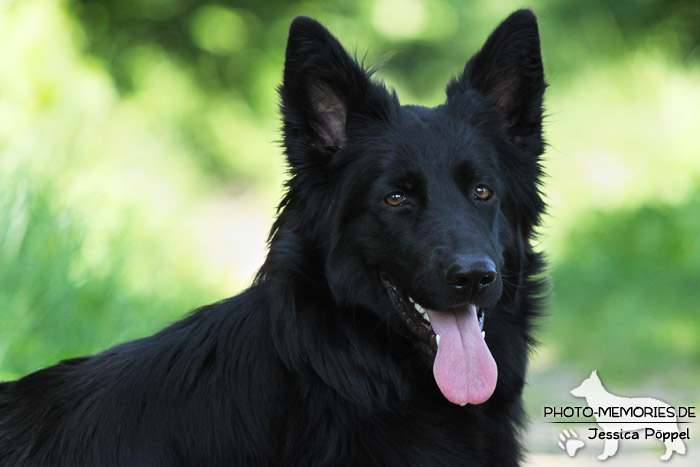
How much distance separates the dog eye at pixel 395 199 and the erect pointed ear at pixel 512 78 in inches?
26.0

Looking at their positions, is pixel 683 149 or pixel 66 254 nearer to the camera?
pixel 66 254

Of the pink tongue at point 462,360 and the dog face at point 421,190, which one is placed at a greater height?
the dog face at point 421,190

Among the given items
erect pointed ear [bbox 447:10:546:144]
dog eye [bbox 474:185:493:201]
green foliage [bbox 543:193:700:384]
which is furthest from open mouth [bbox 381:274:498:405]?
green foliage [bbox 543:193:700:384]

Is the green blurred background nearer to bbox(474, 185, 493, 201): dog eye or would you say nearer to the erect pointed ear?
the erect pointed ear

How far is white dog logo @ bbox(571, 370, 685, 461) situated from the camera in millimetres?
5508

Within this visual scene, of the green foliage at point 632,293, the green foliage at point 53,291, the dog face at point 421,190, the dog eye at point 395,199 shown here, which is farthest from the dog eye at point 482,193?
the green foliage at point 632,293

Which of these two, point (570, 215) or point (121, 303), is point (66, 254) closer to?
point (121, 303)

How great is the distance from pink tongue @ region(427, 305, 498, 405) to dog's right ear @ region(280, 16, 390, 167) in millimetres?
924

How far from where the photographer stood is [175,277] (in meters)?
8.59

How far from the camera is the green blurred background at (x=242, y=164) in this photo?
22.5ft

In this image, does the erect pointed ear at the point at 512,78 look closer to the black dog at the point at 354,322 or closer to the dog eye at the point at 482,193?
the black dog at the point at 354,322

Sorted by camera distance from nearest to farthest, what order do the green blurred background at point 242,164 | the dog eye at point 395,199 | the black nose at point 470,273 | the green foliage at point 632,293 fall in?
the black nose at point 470,273 < the dog eye at point 395,199 < the green blurred background at point 242,164 < the green foliage at point 632,293

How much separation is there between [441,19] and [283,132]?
552 inches

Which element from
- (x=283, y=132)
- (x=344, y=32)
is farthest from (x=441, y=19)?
(x=283, y=132)
